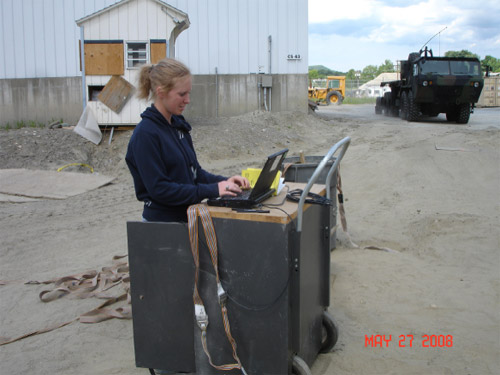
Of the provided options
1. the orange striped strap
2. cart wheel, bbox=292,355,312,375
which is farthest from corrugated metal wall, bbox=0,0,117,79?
cart wheel, bbox=292,355,312,375

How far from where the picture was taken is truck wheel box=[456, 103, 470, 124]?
55.3 ft

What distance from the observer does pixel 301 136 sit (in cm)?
1503

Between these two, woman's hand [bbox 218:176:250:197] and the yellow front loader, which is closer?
woman's hand [bbox 218:176:250:197]

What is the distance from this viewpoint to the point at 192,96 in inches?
703

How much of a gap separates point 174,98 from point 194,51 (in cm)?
1569

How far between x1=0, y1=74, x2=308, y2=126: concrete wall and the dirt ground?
5.16 m

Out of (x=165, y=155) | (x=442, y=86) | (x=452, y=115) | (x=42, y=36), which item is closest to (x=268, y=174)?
(x=165, y=155)

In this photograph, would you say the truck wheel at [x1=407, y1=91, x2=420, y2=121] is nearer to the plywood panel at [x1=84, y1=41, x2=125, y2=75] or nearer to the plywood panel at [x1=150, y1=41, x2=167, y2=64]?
the plywood panel at [x1=150, y1=41, x2=167, y2=64]

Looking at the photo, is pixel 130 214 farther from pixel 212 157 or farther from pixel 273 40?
pixel 273 40

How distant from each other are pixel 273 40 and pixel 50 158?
30.8 feet

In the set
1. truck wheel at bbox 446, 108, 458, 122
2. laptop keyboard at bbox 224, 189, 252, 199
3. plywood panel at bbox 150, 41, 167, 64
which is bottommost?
laptop keyboard at bbox 224, 189, 252, 199

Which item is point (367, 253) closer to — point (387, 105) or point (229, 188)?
point (229, 188)

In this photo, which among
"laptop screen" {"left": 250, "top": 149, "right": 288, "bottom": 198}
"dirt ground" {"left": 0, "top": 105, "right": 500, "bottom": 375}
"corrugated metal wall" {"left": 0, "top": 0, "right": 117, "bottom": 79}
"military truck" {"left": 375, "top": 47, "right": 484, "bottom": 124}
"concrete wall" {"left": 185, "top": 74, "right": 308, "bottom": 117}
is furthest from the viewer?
"concrete wall" {"left": 185, "top": 74, "right": 308, "bottom": 117}
